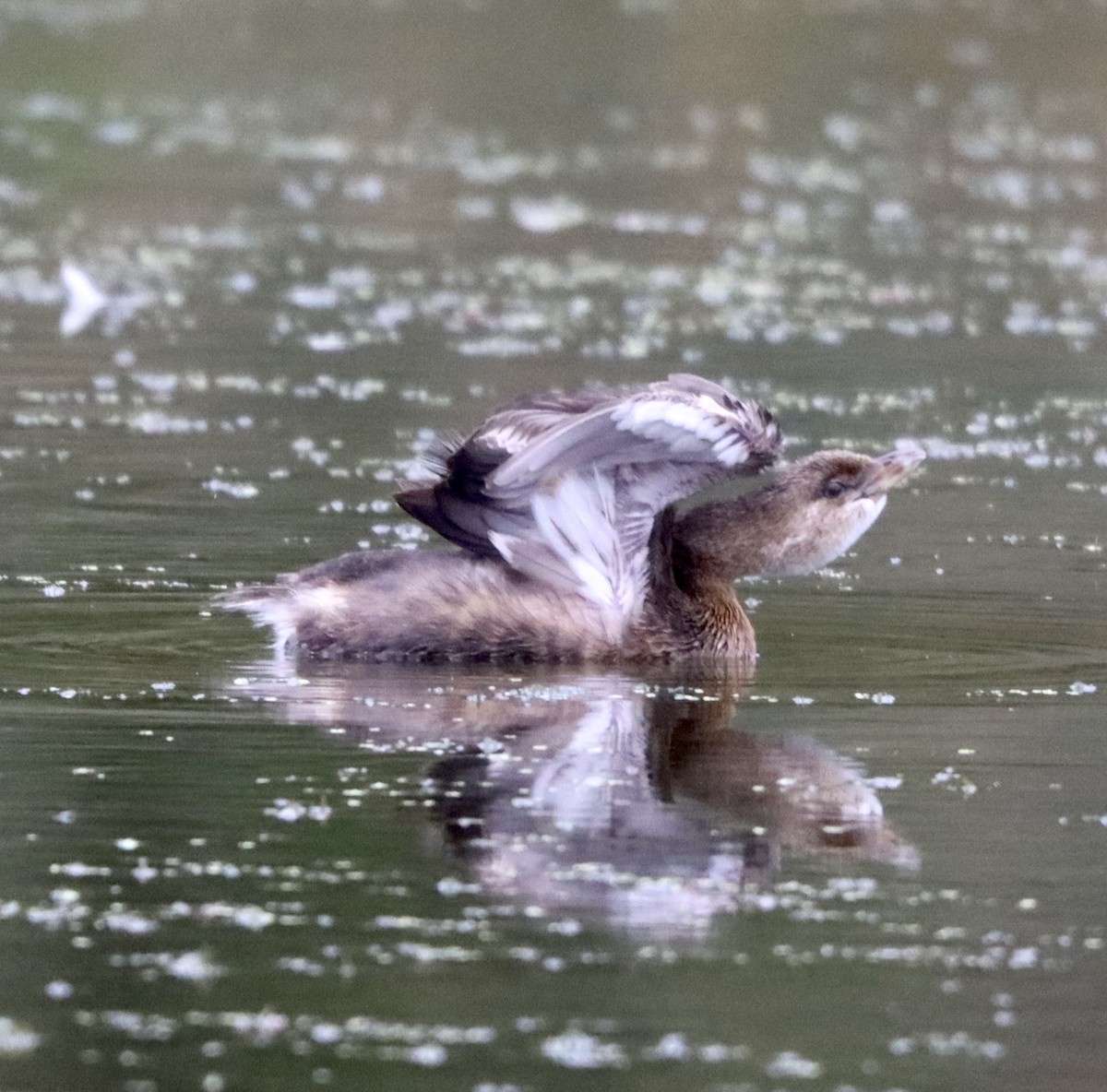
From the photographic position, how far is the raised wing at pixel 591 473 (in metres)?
7.61

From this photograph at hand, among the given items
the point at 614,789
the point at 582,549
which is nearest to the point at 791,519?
the point at 582,549

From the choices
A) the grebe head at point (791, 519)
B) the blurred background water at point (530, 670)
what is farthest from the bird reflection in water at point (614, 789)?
the grebe head at point (791, 519)

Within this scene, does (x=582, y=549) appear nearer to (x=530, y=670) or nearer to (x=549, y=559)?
(x=549, y=559)

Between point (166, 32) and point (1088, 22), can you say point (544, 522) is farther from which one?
point (1088, 22)

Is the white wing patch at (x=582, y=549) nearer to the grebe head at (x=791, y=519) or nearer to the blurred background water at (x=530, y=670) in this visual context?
the blurred background water at (x=530, y=670)

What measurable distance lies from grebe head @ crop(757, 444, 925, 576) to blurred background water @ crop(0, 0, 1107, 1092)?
24 cm

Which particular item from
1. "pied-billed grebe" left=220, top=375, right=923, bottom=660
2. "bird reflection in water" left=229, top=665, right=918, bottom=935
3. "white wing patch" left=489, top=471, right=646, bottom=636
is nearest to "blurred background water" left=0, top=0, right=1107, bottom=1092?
"bird reflection in water" left=229, top=665, right=918, bottom=935

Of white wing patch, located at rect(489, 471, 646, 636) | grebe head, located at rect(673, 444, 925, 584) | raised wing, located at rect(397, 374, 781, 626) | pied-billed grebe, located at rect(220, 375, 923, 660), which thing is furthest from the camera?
grebe head, located at rect(673, 444, 925, 584)

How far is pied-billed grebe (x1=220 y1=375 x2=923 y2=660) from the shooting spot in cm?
771

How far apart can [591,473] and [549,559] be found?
0.34m

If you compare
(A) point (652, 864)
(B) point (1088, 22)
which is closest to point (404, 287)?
(A) point (652, 864)

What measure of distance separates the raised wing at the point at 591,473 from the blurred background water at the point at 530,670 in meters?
0.37

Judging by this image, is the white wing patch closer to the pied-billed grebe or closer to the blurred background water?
the pied-billed grebe

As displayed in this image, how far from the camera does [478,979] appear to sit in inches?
203
